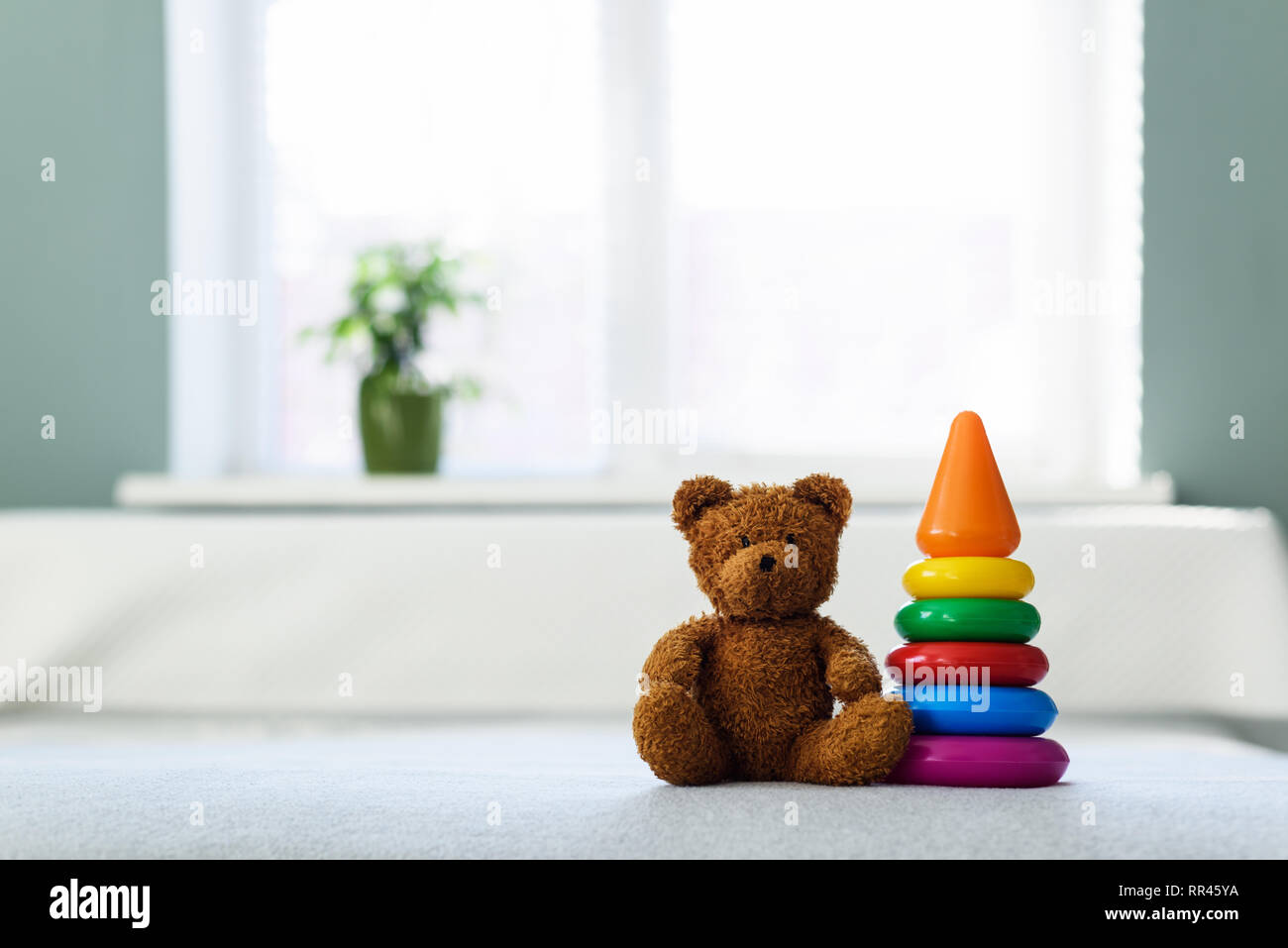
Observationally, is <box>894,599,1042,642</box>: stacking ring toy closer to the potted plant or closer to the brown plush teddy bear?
the brown plush teddy bear

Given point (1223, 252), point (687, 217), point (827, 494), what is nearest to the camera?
point (827, 494)

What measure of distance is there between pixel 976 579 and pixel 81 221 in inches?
64.8

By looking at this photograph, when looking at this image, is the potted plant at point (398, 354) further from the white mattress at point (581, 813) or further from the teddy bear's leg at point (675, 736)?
the teddy bear's leg at point (675, 736)

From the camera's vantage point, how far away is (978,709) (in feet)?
3.02

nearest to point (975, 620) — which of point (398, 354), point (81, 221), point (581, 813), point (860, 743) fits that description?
point (860, 743)

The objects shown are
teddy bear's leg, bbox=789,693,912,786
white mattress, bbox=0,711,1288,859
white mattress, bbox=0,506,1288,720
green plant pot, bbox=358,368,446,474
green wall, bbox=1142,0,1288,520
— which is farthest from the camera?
green plant pot, bbox=358,368,446,474

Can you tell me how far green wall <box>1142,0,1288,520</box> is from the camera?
5.97 ft

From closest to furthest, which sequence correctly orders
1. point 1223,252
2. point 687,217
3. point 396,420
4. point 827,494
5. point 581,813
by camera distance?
1. point 581,813
2. point 827,494
3. point 1223,252
4. point 396,420
5. point 687,217

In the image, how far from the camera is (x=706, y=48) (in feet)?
6.70

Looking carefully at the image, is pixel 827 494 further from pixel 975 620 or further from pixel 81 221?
pixel 81 221

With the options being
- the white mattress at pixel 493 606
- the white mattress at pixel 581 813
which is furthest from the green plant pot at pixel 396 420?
the white mattress at pixel 581 813

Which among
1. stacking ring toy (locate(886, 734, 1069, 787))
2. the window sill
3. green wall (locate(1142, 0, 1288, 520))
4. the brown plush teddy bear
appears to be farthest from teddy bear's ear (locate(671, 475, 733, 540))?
green wall (locate(1142, 0, 1288, 520))
